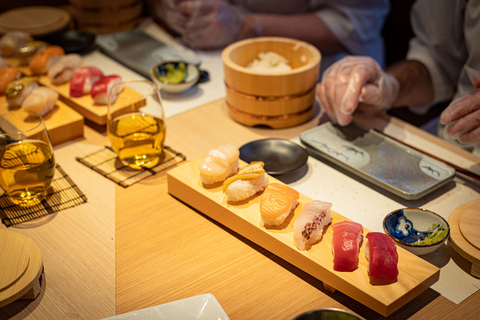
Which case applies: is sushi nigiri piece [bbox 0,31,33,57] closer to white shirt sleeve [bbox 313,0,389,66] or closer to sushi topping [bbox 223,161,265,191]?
sushi topping [bbox 223,161,265,191]

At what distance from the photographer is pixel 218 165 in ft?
4.08

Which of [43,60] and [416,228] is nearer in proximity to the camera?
[416,228]

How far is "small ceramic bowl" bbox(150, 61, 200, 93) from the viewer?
6.27ft

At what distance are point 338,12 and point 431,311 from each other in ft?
6.86

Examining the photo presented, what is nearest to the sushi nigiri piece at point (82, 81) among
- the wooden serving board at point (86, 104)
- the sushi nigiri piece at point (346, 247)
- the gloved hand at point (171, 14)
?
the wooden serving board at point (86, 104)

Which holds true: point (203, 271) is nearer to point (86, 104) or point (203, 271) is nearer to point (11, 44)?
point (86, 104)

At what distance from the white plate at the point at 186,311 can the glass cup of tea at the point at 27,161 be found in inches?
20.9

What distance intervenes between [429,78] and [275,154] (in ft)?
3.86

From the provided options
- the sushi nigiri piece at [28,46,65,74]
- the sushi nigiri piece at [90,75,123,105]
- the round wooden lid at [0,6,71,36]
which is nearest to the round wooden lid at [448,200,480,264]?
the sushi nigiri piece at [90,75,123,105]

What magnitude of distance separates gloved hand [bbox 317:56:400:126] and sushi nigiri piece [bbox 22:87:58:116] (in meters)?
1.01

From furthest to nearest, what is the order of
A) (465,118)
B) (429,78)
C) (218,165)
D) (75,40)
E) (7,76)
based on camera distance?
1. (75,40)
2. (429,78)
3. (7,76)
4. (465,118)
5. (218,165)

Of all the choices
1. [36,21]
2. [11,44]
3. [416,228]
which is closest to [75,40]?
[36,21]

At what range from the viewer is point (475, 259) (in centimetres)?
104

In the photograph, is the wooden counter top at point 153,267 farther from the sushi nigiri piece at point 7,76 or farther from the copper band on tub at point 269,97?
the sushi nigiri piece at point 7,76
